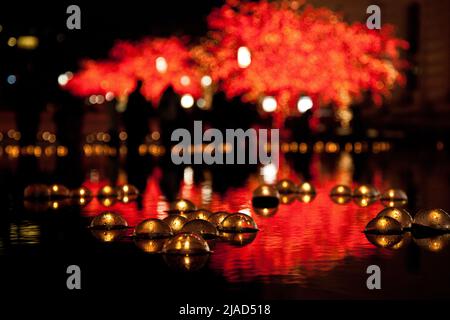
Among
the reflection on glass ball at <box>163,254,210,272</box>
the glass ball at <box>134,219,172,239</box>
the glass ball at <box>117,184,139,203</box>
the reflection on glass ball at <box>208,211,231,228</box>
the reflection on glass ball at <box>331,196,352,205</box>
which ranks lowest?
the reflection on glass ball at <box>163,254,210,272</box>

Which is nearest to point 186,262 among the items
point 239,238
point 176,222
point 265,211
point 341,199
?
point 239,238

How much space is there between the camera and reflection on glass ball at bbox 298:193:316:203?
44.8 feet

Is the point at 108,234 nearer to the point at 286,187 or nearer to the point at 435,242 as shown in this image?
the point at 435,242

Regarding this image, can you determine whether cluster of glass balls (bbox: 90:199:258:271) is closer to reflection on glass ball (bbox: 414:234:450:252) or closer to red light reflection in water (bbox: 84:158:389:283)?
red light reflection in water (bbox: 84:158:389:283)

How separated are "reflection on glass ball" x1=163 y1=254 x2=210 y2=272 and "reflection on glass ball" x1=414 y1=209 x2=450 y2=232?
2.68m

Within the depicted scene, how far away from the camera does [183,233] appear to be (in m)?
8.06

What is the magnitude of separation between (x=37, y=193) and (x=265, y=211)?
11.7 feet

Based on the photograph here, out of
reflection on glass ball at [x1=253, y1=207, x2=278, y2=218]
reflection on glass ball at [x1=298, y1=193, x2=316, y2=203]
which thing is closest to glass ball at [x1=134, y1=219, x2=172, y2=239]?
reflection on glass ball at [x1=253, y1=207, x2=278, y2=218]

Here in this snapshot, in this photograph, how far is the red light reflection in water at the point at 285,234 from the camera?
7.25 metres

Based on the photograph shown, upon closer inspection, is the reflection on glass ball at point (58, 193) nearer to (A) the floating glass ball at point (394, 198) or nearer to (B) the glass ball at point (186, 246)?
(A) the floating glass ball at point (394, 198)

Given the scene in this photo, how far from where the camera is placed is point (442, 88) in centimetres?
3634

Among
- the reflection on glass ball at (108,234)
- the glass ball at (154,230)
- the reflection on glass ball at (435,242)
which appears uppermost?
the glass ball at (154,230)

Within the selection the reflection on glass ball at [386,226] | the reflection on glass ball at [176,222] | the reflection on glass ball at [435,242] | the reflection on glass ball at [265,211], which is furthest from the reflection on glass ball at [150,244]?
the reflection on glass ball at [265,211]
